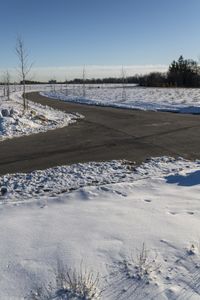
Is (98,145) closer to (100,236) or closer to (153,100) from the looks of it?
(100,236)

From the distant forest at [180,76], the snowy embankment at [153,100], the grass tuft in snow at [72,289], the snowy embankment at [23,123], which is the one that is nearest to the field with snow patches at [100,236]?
the grass tuft in snow at [72,289]

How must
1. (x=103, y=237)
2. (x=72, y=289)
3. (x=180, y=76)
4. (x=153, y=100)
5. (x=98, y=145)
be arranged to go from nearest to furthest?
(x=72, y=289), (x=103, y=237), (x=98, y=145), (x=153, y=100), (x=180, y=76)

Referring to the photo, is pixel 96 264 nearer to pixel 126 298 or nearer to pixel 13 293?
pixel 126 298

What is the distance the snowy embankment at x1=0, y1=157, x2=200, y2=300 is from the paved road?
7.03 ft

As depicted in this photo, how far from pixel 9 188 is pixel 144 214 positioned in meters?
2.97

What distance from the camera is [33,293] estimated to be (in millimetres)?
3467

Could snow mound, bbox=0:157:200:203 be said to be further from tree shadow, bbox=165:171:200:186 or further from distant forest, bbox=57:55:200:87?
distant forest, bbox=57:55:200:87

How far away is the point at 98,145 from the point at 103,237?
7465 millimetres

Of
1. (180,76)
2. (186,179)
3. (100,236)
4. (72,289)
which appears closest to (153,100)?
(186,179)

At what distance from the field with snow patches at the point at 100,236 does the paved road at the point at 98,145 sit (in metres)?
1.79

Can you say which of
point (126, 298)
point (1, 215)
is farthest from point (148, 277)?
point (1, 215)

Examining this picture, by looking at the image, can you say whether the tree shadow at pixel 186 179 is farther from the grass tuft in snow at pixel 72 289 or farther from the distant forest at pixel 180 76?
the distant forest at pixel 180 76

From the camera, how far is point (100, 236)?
181 inches

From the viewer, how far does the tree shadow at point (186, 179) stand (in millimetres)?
7332
